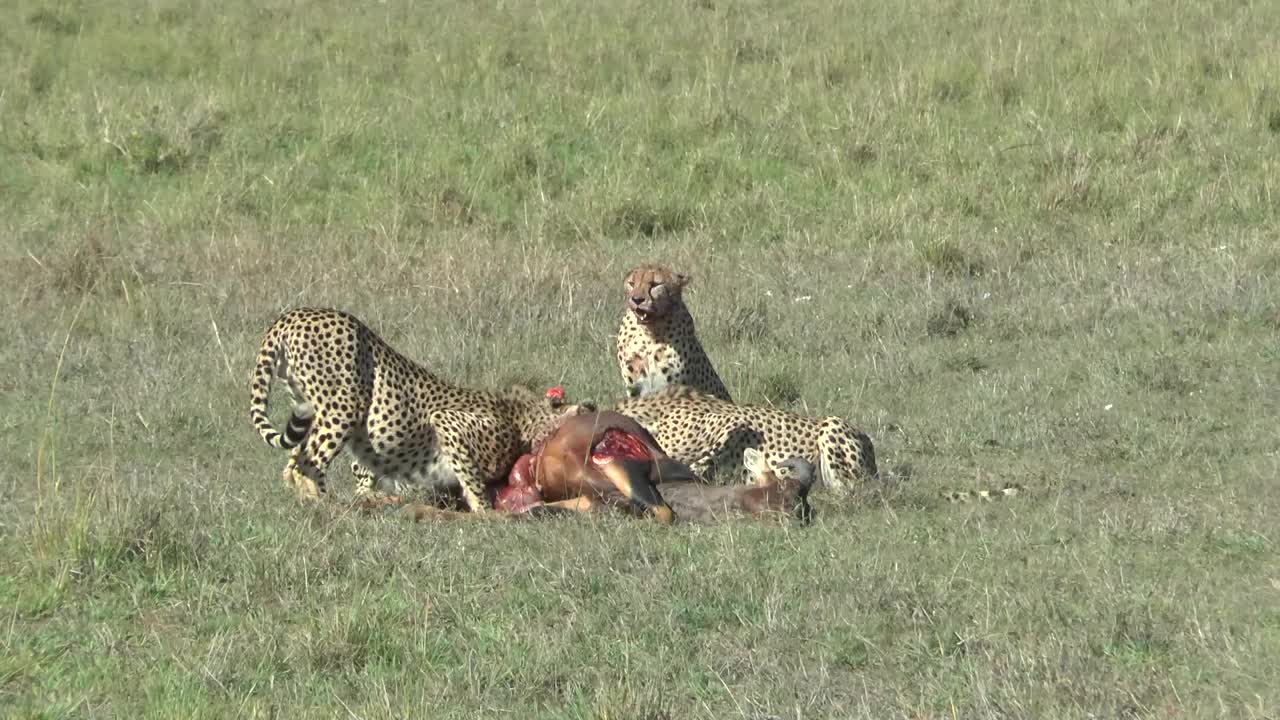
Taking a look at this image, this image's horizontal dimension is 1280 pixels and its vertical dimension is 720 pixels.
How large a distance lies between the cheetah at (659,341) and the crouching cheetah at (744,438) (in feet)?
2.32

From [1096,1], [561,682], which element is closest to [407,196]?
[1096,1]

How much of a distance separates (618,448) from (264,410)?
1.42 meters

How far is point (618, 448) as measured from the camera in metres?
6.96

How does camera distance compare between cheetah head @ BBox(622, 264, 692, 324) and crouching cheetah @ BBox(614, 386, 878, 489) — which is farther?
cheetah head @ BBox(622, 264, 692, 324)

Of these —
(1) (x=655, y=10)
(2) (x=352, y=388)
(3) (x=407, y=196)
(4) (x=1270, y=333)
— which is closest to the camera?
(2) (x=352, y=388)

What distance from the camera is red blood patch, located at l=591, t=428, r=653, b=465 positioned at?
6867 mm

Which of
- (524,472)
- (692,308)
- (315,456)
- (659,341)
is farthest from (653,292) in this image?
(315,456)

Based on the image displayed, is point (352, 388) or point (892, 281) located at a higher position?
point (352, 388)

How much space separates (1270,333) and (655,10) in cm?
878

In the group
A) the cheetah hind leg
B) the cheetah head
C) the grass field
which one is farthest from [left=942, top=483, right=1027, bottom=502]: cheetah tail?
the cheetah head

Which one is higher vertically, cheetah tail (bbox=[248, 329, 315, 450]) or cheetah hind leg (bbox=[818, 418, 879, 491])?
cheetah tail (bbox=[248, 329, 315, 450])

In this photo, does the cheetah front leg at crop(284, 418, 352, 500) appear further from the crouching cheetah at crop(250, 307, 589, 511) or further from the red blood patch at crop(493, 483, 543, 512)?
the red blood patch at crop(493, 483, 543, 512)

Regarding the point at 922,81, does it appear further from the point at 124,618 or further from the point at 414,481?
the point at 124,618

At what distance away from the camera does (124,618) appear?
5.53 meters
